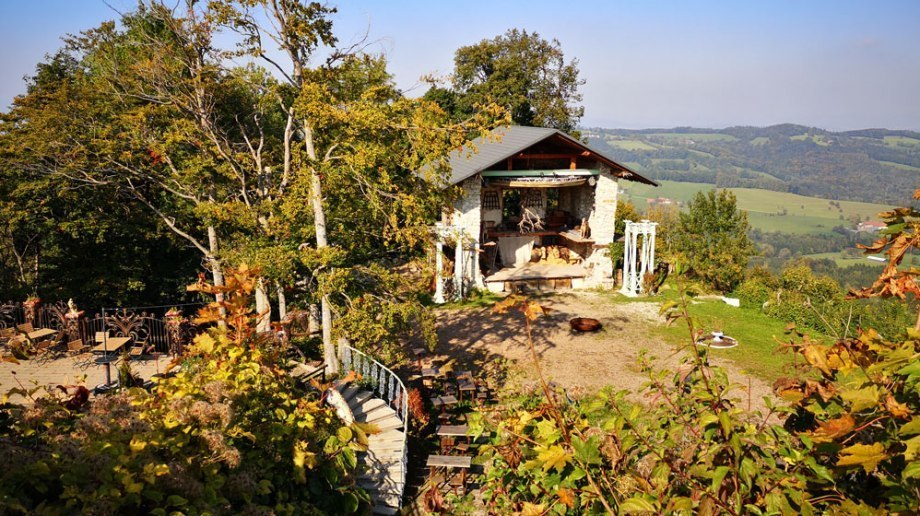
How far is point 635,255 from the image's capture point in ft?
80.5

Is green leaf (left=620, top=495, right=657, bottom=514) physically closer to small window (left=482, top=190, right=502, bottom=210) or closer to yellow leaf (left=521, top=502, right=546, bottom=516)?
yellow leaf (left=521, top=502, right=546, bottom=516)

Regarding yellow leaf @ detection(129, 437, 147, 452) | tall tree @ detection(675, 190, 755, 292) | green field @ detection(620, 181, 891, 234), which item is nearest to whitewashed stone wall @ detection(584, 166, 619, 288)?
tall tree @ detection(675, 190, 755, 292)

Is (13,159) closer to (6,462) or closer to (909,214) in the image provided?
(6,462)

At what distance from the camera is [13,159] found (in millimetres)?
17469

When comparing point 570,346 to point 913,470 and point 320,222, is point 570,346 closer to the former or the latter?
point 320,222

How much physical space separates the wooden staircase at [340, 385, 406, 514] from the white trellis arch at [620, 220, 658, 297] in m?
14.9

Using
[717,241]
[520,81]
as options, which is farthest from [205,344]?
[520,81]

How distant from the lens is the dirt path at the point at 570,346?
51.2 feet

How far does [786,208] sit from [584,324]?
534 feet

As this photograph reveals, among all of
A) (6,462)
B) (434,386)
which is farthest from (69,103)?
(6,462)

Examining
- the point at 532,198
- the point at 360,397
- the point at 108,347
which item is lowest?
the point at 360,397

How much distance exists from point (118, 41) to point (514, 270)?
763 inches

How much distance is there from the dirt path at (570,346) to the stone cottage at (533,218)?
2.51 meters

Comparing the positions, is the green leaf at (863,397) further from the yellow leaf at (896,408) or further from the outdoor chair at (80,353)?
the outdoor chair at (80,353)
